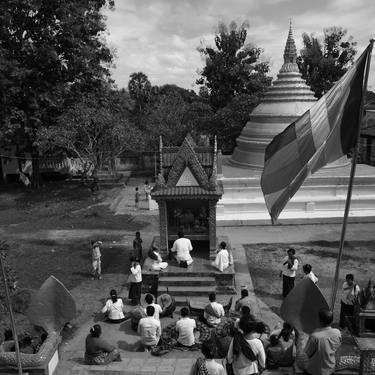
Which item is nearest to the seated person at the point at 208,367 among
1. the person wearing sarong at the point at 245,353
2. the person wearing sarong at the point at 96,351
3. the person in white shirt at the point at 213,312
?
the person wearing sarong at the point at 245,353

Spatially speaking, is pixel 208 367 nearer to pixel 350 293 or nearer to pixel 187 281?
pixel 350 293

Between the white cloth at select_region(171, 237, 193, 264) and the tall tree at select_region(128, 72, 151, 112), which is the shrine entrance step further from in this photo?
the tall tree at select_region(128, 72, 151, 112)

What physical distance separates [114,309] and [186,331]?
2499mm

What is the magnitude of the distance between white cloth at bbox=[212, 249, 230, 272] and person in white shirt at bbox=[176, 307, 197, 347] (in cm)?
356

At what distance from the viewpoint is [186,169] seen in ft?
46.1

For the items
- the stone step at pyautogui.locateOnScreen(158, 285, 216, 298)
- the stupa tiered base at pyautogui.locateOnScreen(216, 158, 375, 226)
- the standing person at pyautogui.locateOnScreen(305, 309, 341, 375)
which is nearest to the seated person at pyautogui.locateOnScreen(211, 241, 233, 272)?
the stone step at pyautogui.locateOnScreen(158, 285, 216, 298)

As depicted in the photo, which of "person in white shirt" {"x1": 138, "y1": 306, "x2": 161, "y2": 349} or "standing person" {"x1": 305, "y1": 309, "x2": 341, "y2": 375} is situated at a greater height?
"standing person" {"x1": 305, "y1": 309, "x2": 341, "y2": 375}

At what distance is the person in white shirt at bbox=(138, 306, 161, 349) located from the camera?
964 centimetres

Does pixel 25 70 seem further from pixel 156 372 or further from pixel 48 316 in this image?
pixel 156 372

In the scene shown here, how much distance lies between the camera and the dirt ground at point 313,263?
43.9 ft

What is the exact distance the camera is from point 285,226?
20.5m

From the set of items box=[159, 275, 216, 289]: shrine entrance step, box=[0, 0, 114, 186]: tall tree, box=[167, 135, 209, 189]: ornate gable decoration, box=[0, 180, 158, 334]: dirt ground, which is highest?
box=[0, 0, 114, 186]: tall tree

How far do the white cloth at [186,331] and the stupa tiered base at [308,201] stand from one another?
38.0 feet

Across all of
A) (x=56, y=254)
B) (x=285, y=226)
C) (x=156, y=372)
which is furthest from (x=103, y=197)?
(x=156, y=372)
